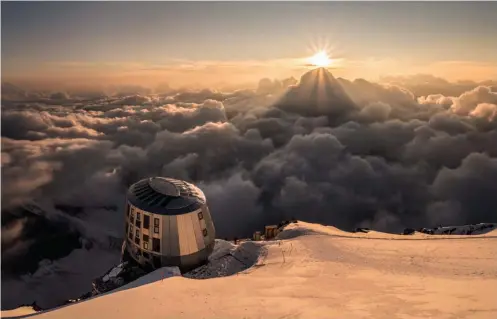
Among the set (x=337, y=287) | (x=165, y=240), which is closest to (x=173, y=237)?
(x=165, y=240)

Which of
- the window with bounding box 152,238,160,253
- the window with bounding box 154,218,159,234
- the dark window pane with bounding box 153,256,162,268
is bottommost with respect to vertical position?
the dark window pane with bounding box 153,256,162,268

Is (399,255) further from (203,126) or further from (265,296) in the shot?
(203,126)

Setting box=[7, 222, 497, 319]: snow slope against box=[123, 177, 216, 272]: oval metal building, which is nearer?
box=[7, 222, 497, 319]: snow slope

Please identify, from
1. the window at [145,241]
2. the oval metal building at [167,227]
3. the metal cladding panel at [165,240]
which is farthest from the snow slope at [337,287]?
the window at [145,241]

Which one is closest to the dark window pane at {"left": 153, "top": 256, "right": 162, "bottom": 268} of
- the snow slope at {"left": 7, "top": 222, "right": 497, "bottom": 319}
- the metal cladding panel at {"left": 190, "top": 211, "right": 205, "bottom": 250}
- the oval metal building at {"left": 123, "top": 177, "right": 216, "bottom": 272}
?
the oval metal building at {"left": 123, "top": 177, "right": 216, "bottom": 272}

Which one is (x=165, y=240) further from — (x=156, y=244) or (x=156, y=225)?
(x=156, y=225)

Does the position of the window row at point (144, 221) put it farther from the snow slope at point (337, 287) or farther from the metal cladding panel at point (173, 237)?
the snow slope at point (337, 287)

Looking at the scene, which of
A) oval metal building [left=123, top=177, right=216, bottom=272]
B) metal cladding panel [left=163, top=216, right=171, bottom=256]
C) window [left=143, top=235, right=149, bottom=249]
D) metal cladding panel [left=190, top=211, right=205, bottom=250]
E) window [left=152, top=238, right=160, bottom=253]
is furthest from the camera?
metal cladding panel [left=190, top=211, right=205, bottom=250]

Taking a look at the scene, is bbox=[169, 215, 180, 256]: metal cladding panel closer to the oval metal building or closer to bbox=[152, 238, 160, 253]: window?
the oval metal building
